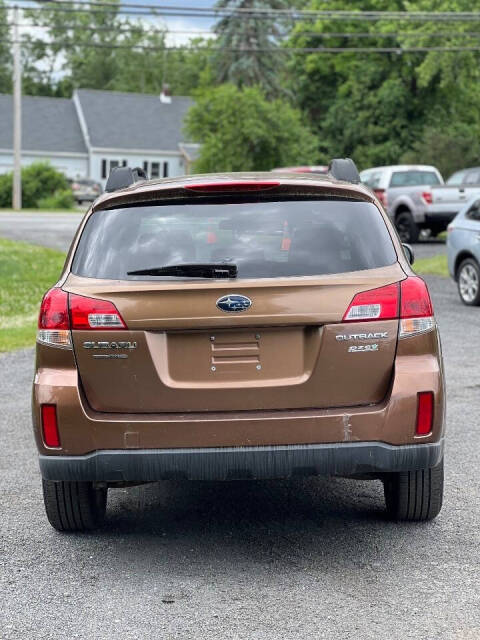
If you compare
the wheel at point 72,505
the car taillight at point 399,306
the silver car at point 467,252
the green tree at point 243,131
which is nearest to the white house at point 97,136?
the green tree at point 243,131

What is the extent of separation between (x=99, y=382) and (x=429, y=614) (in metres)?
1.67

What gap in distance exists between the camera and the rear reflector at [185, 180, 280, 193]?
17.2ft

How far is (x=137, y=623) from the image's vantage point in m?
4.38

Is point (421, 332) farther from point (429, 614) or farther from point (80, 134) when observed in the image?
point (80, 134)

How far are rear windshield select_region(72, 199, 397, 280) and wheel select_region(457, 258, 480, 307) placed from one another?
1144cm

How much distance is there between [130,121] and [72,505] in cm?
7641

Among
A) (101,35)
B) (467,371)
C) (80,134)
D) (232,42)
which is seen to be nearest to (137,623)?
(467,371)

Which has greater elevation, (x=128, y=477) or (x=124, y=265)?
(x=124, y=265)

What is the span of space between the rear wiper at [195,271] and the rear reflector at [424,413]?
970 millimetres

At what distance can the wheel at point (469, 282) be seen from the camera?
16.5 m

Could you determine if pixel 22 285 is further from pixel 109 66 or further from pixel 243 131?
pixel 109 66

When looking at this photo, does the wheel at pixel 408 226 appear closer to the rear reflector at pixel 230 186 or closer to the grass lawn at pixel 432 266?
the grass lawn at pixel 432 266

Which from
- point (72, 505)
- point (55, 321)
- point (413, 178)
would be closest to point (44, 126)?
point (413, 178)

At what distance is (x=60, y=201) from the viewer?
176 feet
